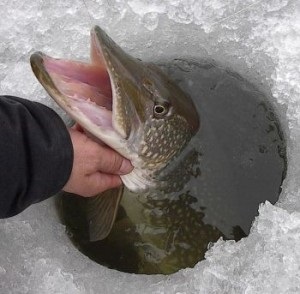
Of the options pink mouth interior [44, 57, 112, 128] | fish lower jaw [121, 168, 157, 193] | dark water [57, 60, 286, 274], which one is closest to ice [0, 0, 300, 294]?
dark water [57, 60, 286, 274]

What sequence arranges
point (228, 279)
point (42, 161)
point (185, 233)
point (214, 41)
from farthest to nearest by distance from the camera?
point (214, 41) < point (185, 233) < point (228, 279) < point (42, 161)

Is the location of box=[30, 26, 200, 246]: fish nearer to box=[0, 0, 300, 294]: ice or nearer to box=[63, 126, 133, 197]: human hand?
box=[63, 126, 133, 197]: human hand

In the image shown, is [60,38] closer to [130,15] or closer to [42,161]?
[130,15]

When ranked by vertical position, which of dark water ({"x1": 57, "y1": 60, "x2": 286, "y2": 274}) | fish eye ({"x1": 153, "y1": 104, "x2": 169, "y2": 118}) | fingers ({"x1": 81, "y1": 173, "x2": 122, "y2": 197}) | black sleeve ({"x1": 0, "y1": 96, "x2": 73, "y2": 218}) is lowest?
dark water ({"x1": 57, "y1": 60, "x2": 286, "y2": 274})

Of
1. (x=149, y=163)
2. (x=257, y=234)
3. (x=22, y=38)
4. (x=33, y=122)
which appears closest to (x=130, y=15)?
(x=22, y=38)

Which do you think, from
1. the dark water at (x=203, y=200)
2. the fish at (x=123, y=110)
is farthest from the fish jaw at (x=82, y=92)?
the dark water at (x=203, y=200)

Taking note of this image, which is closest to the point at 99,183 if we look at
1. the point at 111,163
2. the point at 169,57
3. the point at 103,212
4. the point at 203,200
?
the point at 111,163
